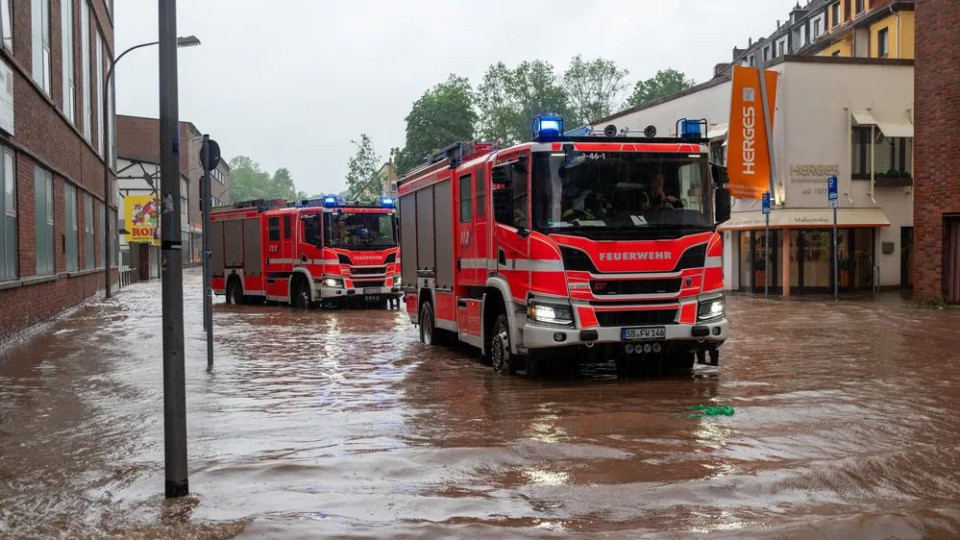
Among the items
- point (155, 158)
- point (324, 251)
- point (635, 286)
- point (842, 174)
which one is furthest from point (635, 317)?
point (155, 158)

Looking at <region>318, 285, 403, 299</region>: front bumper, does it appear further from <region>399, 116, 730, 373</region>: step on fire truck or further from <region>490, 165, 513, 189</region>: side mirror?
<region>490, 165, 513, 189</region>: side mirror

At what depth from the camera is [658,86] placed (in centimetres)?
9238

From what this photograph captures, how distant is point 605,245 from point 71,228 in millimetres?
18683

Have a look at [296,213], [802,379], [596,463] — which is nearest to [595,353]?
[802,379]

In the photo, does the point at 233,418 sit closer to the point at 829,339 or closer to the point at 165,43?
the point at 165,43

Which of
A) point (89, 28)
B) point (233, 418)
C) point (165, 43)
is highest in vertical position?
point (89, 28)

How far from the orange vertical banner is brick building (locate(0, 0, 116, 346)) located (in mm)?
18863

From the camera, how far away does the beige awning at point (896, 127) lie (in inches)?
1107

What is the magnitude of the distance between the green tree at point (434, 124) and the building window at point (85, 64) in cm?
4673

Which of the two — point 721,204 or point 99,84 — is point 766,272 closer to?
point 721,204

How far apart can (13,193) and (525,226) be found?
10819 mm

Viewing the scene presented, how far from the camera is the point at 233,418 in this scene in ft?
27.7

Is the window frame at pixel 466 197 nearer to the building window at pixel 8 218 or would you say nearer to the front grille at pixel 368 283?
the building window at pixel 8 218

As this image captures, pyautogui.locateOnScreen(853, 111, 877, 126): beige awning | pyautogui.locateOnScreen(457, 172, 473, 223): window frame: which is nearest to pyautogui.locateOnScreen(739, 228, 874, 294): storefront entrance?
pyautogui.locateOnScreen(853, 111, 877, 126): beige awning
